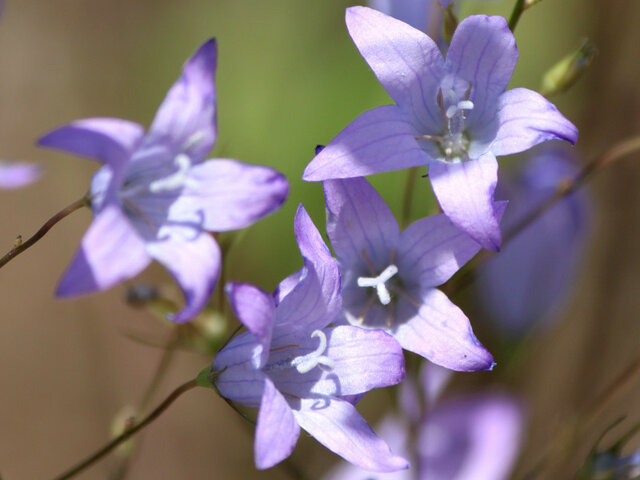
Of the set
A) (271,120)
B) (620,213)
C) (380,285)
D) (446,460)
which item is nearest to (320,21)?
(271,120)

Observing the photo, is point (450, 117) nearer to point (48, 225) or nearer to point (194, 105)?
point (194, 105)

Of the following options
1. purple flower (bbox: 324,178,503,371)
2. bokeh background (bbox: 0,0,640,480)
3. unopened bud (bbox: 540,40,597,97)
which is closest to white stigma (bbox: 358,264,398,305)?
purple flower (bbox: 324,178,503,371)

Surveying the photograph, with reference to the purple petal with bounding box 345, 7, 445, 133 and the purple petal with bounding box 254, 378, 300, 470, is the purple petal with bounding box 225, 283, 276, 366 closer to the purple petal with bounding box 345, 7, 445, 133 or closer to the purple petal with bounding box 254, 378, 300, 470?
the purple petal with bounding box 254, 378, 300, 470

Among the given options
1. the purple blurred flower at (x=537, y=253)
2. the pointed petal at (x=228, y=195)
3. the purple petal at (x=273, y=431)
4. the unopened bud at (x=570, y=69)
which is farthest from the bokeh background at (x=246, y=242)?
the purple petal at (x=273, y=431)

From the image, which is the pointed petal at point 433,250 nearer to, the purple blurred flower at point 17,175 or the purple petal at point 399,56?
the purple petal at point 399,56

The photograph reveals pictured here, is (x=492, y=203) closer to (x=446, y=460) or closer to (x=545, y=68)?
(x=446, y=460)

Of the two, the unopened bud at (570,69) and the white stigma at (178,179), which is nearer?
the white stigma at (178,179)
